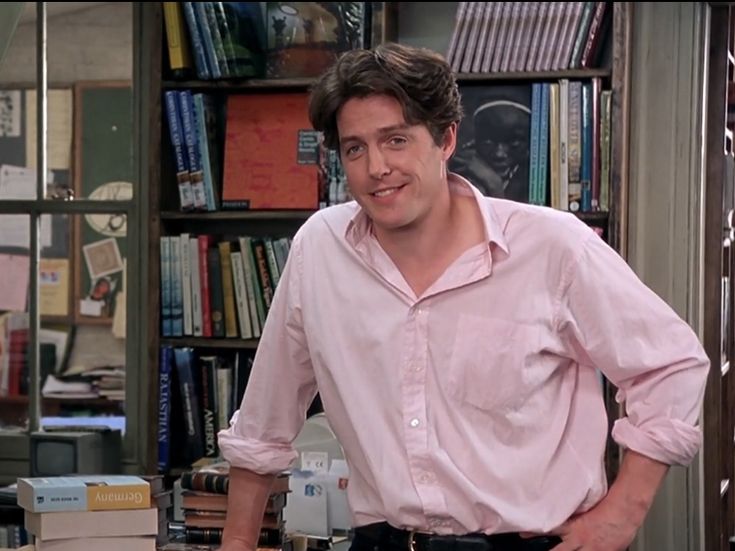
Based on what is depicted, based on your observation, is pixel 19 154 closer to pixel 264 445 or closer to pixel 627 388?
pixel 264 445

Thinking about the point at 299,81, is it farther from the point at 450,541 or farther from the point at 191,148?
the point at 450,541

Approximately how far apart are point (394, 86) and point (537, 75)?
1745mm

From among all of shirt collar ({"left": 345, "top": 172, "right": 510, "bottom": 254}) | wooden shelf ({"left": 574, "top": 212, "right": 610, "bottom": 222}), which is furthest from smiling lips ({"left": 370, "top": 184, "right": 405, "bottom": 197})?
wooden shelf ({"left": 574, "top": 212, "right": 610, "bottom": 222})

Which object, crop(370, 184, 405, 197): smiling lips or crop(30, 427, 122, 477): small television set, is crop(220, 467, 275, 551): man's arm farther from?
crop(30, 427, 122, 477): small television set

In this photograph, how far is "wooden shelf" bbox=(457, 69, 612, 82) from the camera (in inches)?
131

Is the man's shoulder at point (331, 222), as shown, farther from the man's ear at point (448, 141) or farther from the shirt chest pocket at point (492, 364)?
the shirt chest pocket at point (492, 364)

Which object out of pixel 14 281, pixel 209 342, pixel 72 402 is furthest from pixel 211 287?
pixel 72 402

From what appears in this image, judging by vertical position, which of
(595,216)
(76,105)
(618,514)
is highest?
(76,105)

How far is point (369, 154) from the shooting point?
1728 millimetres

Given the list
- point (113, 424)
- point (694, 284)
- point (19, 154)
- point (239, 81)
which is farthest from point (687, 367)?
point (19, 154)

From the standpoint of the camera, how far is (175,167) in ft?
12.2

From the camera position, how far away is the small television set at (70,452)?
3.61 m

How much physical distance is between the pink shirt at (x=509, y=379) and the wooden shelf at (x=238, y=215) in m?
1.83

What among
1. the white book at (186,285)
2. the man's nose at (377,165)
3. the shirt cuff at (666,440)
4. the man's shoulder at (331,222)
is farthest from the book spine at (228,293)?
the shirt cuff at (666,440)
